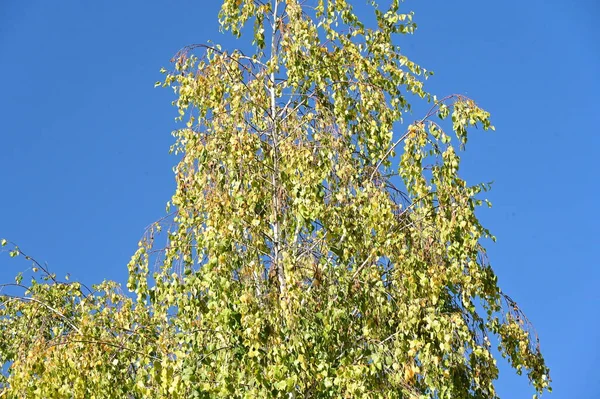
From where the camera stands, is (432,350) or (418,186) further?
(418,186)

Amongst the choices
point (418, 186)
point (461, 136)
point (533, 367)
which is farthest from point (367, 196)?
point (533, 367)

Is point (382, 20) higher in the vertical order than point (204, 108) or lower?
higher

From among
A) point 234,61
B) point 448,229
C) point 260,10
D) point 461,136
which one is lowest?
point 448,229

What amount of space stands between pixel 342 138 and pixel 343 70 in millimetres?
815

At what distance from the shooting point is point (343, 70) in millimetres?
7895

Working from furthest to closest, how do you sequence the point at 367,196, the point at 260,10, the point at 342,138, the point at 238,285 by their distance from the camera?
the point at 260,10, the point at 342,138, the point at 367,196, the point at 238,285

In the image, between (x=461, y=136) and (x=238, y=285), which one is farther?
(x=461, y=136)

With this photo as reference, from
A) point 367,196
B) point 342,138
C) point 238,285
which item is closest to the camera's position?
point 238,285

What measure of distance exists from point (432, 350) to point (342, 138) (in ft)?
→ 6.64

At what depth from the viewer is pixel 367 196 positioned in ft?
22.4

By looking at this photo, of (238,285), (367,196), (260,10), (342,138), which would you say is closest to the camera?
(238,285)

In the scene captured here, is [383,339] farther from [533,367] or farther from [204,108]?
[204,108]

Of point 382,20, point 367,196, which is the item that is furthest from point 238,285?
point 382,20

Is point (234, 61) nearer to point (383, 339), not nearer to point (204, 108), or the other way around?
point (204, 108)
